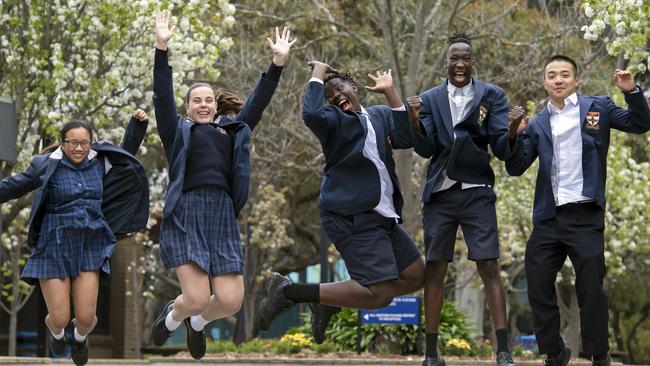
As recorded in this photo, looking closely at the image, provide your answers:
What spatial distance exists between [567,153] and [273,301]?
7.94 feet

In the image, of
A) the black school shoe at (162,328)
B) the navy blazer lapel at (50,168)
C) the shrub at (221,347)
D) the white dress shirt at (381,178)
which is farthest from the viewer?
the shrub at (221,347)

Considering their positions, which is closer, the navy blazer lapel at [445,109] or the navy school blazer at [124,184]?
the navy blazer lapel at [445,109]

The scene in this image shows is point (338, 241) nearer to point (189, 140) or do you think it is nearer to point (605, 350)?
point (189, 140)

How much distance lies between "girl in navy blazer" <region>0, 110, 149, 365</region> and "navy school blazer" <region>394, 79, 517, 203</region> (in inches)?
86.2

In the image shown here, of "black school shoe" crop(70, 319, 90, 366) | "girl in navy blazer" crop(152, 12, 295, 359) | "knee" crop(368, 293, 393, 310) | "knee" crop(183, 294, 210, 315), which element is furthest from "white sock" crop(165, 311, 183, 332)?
"knee" crop(368, 293, 393, 310)

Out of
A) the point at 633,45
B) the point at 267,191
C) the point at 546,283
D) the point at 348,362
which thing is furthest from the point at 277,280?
the point at 267,191

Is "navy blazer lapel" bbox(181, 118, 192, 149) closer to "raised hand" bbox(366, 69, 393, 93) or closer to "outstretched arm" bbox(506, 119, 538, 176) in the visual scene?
"raised hand" bbox(366, 69, 393, 93)

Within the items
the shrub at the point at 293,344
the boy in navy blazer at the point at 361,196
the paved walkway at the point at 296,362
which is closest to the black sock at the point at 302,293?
the boy in navy blazer at the point at 361,196

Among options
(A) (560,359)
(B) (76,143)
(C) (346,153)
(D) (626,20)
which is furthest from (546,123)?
(D) (626,20)

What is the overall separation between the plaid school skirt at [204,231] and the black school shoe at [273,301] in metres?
0.63

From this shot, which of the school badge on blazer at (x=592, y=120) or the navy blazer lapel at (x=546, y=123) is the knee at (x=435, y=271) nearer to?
the navy blazer lapel at (x=546, y=123)

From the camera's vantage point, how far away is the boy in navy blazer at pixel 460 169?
9273 mm

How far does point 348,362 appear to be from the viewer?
48.2 ft

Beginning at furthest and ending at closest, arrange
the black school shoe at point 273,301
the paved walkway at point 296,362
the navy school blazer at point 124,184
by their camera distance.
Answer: the paved walkway at point 296,362
the navy school blazer at point 124,184
the black school shoe at point 273,301
